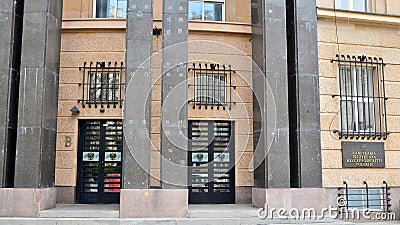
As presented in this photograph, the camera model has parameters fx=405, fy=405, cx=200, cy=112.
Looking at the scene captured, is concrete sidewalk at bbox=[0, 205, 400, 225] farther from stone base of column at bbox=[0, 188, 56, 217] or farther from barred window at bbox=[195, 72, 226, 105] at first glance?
barred window at bbox=[195, 72, 226, 105]

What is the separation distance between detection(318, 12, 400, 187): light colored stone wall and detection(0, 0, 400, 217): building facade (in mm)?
33

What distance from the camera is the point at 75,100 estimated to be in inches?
468

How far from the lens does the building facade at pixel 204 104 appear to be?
10180 millimetres

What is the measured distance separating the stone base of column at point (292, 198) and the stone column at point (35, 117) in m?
5.53

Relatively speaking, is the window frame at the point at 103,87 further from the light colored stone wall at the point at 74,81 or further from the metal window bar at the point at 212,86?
the metal window bar at the point at 212,86

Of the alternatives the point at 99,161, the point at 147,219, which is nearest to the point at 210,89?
the point at 99,161

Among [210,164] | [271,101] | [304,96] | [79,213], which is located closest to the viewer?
[79,213]

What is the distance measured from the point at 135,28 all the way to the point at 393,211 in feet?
29.1

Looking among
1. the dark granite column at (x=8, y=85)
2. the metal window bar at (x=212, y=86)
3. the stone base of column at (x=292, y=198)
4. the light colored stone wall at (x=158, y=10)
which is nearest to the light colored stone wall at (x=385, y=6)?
the light colored stone wall at (x=158, y=10)

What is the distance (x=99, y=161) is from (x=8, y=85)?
3.28m

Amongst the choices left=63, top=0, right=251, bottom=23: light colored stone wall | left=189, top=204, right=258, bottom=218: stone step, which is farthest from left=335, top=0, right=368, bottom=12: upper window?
left=189, top=204, right=258, bottom=218: stone step

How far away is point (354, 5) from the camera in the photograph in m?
12.8

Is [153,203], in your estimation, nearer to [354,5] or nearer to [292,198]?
[292,198]

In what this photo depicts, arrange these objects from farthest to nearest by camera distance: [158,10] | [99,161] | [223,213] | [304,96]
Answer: [158,10] → [99,161] → [304,96] → [223,213]
